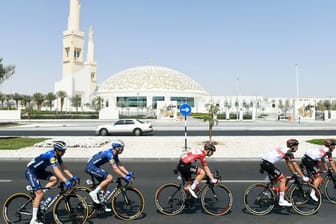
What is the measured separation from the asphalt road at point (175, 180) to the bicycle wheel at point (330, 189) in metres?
0.18

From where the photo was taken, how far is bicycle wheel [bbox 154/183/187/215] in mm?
6539

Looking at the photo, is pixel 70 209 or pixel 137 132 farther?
pixel 137 132

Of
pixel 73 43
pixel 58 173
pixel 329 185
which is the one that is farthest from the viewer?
pixel 73 43

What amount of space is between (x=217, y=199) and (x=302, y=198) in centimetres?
177

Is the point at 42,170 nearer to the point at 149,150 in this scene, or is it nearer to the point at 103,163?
the point at 103,163

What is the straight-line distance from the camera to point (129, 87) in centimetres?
12875

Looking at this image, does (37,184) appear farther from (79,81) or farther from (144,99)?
(144,99)

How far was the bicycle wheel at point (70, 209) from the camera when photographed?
5.73 meters

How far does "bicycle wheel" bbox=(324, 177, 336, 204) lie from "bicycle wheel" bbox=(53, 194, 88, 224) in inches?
211

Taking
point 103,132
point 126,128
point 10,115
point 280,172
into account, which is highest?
point 10,115

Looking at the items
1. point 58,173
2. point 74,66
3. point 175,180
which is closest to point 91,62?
point 74,66

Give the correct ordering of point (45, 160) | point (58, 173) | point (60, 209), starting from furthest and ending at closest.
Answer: point (60, 209) < point (45, 160) < point (58, 173)

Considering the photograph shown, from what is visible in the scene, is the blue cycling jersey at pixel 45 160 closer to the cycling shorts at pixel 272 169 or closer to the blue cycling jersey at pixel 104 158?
the blue cycling jersey at pixel 104 158

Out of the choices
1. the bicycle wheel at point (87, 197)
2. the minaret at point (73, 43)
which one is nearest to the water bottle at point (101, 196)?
the bicycle wheel at point (87, 197)
